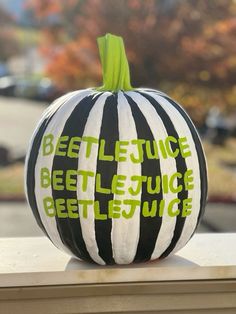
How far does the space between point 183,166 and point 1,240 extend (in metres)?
0.78

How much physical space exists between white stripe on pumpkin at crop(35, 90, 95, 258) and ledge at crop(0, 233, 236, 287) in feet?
0.34

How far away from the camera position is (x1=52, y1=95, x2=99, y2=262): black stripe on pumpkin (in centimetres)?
202

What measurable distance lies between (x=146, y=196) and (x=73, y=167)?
0.22 m

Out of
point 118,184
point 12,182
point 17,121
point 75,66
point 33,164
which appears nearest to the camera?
point 118,184

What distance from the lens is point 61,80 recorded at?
8.70m

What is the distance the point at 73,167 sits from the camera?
2.01m

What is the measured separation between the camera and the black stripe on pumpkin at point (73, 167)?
2.02 meters

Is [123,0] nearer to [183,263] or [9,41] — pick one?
[9,41]

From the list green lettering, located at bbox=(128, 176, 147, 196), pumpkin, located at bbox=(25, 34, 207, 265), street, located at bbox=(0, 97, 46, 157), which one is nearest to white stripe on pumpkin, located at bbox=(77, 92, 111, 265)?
pumpkin, located at bbox=(25, 34, 207, 265)

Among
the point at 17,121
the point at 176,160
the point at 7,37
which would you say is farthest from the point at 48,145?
the point at 17,121

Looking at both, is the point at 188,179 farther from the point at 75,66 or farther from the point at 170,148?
the point at 75,66

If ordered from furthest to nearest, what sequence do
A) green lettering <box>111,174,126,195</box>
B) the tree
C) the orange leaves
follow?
the tree → the orange leaves → green lettering <box>111,174,126,195</box>

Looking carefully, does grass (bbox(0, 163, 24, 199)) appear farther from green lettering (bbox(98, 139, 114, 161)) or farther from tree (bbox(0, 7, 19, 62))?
green lettering (bbox(98, 139, 114, 161))

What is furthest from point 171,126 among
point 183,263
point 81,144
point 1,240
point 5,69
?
point 5,69
